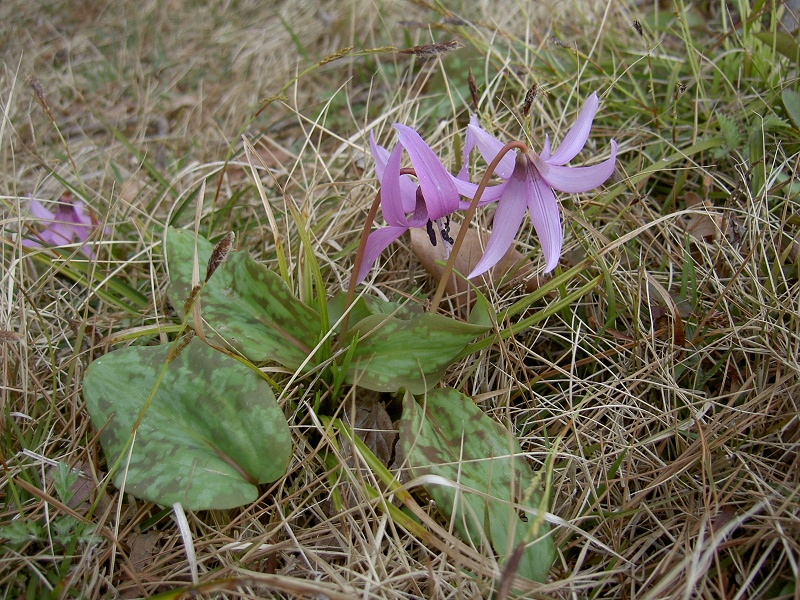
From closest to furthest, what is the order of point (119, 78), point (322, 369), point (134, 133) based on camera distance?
point (322, 369), point (134, 133), point (119, 78)

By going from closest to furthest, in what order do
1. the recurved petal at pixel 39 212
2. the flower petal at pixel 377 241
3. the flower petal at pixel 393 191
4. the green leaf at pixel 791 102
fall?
the flower petal at pixel 393 191 → the flower petal at pixel 377 241 → the green leaf at pixel 791 102 → the recurved petal at pixel 39 212

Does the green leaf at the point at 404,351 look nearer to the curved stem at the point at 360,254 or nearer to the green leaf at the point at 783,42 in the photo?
the curved stem at the point at 360,254

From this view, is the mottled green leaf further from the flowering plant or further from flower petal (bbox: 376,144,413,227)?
flower petal (bbox: 376,144,413,227)

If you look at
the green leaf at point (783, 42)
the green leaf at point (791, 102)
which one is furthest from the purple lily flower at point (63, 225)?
the green leaf at point (783, 42)

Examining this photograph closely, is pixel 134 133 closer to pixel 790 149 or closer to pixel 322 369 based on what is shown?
pixel 322 369

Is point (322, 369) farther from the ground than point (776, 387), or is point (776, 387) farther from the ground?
point (322, 369)

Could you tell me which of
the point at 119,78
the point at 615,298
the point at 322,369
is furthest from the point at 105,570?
the point at 119,78
